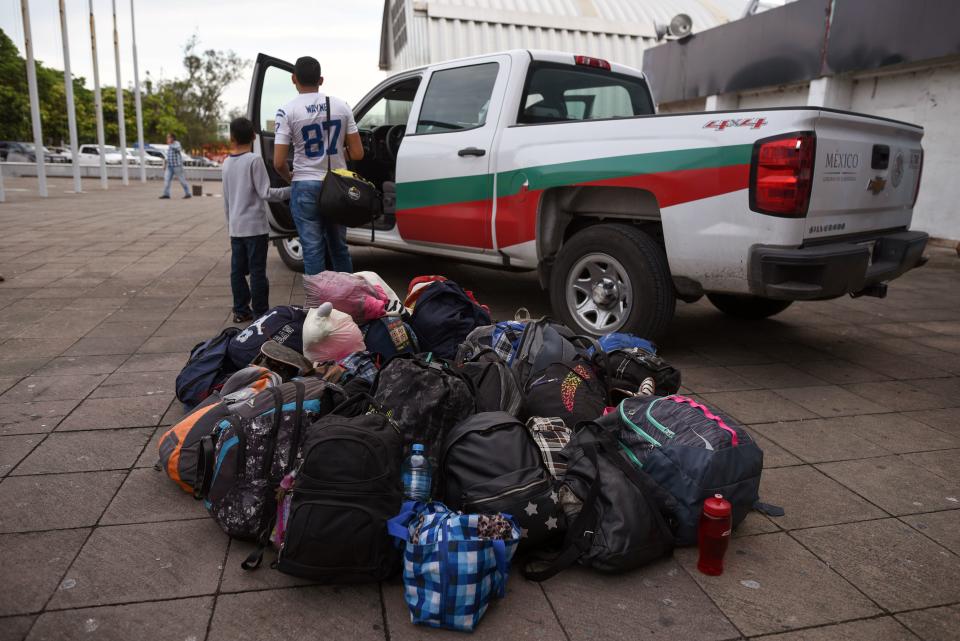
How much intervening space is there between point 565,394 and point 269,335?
1776 millimetres

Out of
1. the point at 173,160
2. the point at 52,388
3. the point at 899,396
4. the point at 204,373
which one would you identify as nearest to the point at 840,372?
the point at 899,396

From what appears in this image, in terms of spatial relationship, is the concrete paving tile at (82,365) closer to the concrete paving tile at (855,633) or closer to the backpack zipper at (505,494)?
the backpack zipper at (505,494)

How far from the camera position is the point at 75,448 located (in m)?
3.22

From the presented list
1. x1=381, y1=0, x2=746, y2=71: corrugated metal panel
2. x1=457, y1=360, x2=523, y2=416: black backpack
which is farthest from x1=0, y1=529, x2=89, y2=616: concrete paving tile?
x1=381, y1=0, x2=746, y2=71: corrugated metal panel

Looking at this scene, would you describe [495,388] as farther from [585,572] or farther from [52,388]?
[52,388]

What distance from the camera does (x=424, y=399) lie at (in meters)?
2.78

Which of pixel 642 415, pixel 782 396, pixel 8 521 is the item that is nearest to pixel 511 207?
pixel 782 396

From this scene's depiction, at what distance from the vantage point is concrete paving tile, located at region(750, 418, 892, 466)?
3352 millimetres

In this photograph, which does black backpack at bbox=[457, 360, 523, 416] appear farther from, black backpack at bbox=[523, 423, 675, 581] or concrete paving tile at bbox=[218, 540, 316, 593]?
concrete paving tile at bbox=[218, 540, 316, 593]

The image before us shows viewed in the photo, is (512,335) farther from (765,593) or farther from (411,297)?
(765,593)

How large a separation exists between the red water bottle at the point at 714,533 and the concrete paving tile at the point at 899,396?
2.28 metres

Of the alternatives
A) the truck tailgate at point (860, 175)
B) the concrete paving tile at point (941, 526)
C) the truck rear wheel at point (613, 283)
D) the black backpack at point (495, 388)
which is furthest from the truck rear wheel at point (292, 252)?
the concrete paving tile at point (941, 526)

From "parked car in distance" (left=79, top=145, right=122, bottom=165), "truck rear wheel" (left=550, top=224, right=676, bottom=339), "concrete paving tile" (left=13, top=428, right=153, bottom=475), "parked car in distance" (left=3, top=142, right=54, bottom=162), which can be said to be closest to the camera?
"concrete paving tile" (left=13, top=428, right=153, bottom=475)

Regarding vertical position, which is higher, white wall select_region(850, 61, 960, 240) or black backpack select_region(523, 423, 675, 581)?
white wall select_region(850, 61, 960, 240)
